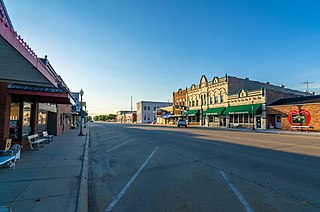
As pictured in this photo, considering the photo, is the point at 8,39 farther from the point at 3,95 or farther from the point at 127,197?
the point at 3,95

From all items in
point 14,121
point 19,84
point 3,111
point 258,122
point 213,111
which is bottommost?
point 258,122

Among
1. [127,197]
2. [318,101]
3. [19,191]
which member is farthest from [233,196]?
[318,101]

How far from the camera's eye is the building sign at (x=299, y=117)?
26547mm

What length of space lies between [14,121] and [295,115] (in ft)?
107

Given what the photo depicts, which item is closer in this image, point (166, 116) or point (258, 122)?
point (258, 122)

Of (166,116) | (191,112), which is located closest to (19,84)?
(191,112)

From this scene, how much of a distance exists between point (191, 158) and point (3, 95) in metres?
9.22

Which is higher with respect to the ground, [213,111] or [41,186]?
→ [213,111]

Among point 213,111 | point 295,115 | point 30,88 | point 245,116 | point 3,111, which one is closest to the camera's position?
point 3,111

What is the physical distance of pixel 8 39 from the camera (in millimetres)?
3408

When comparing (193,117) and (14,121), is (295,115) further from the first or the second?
(14,121)

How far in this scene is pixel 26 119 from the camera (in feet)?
38.3

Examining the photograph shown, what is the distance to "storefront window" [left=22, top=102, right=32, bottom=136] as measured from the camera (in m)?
11.2

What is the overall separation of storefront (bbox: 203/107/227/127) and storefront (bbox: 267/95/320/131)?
964cm
